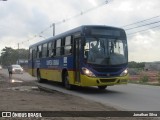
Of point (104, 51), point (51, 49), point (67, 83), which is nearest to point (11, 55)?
point (51, 49)

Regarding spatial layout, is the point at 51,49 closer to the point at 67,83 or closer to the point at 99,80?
the point at 67,83

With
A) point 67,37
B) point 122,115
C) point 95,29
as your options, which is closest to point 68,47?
point 67,37

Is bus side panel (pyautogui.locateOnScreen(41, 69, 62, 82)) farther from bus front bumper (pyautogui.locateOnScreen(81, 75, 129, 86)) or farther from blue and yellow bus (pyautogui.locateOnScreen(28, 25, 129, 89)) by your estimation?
bus front bumper (pyautogui.locateOnScreen(81, 75, 129, 86))

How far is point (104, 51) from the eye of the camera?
18859mm

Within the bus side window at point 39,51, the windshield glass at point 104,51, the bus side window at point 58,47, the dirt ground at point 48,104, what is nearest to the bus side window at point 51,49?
the bus side window at point 58,47

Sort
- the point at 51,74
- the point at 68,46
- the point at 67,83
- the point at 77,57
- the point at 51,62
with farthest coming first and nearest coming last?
the point at 51,74
the point at 51,62
the point at 67,83
the point at 68,46
the point at 77,57

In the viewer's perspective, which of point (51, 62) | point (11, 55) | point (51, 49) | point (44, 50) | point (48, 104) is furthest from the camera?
point (11, 55)

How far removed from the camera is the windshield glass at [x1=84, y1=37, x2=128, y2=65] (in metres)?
18.8

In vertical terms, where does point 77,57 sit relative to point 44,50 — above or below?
below

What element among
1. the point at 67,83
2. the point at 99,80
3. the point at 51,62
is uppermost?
the point at 51,62

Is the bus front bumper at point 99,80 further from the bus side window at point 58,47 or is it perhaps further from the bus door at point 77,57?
the bus side window at point 58,47

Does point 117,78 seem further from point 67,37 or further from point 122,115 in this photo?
point 122,115

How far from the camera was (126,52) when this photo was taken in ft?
63.9

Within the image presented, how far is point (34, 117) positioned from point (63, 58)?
40.2 feet
